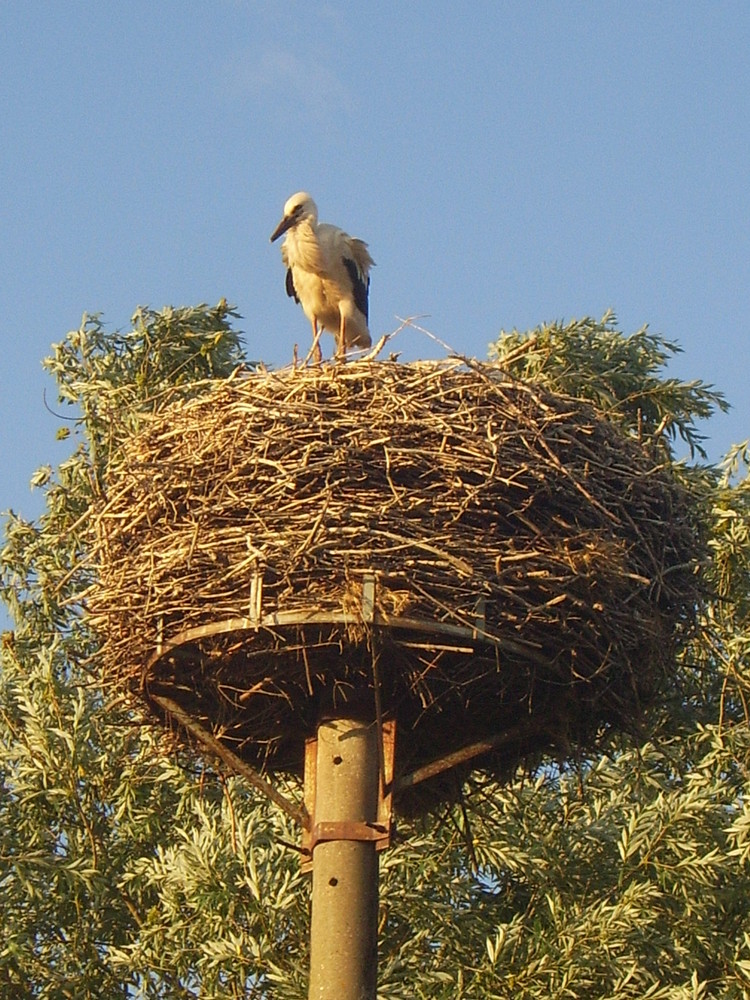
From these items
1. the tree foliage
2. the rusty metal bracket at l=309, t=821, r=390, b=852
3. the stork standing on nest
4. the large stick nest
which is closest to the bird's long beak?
the stork standing on nest

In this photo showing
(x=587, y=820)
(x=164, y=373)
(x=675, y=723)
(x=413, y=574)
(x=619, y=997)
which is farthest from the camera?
(x=164, y=373)

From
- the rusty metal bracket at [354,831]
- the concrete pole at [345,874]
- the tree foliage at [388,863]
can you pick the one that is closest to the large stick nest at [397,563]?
the concrete pole at [345,874]

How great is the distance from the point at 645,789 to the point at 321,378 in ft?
21.1

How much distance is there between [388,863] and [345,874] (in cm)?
445

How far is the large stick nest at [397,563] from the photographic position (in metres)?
7.08

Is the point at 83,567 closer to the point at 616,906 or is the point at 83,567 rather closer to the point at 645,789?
the point at 616,906

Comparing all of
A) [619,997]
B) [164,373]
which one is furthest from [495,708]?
[164,373]

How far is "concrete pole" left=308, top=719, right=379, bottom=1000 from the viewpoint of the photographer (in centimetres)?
697

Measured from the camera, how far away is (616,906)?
1155 cm

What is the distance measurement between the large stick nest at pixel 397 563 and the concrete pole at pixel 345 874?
0.19 m

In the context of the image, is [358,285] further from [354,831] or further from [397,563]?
[354,831]

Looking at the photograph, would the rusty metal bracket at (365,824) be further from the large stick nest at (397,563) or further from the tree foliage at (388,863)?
the tree foliage at (388,863)

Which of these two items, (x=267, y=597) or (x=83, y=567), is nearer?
(x=267, y=597)

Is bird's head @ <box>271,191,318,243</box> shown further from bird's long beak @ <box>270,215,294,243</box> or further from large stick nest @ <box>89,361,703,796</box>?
large stick nest @ <box>89,361,703,796</box>
